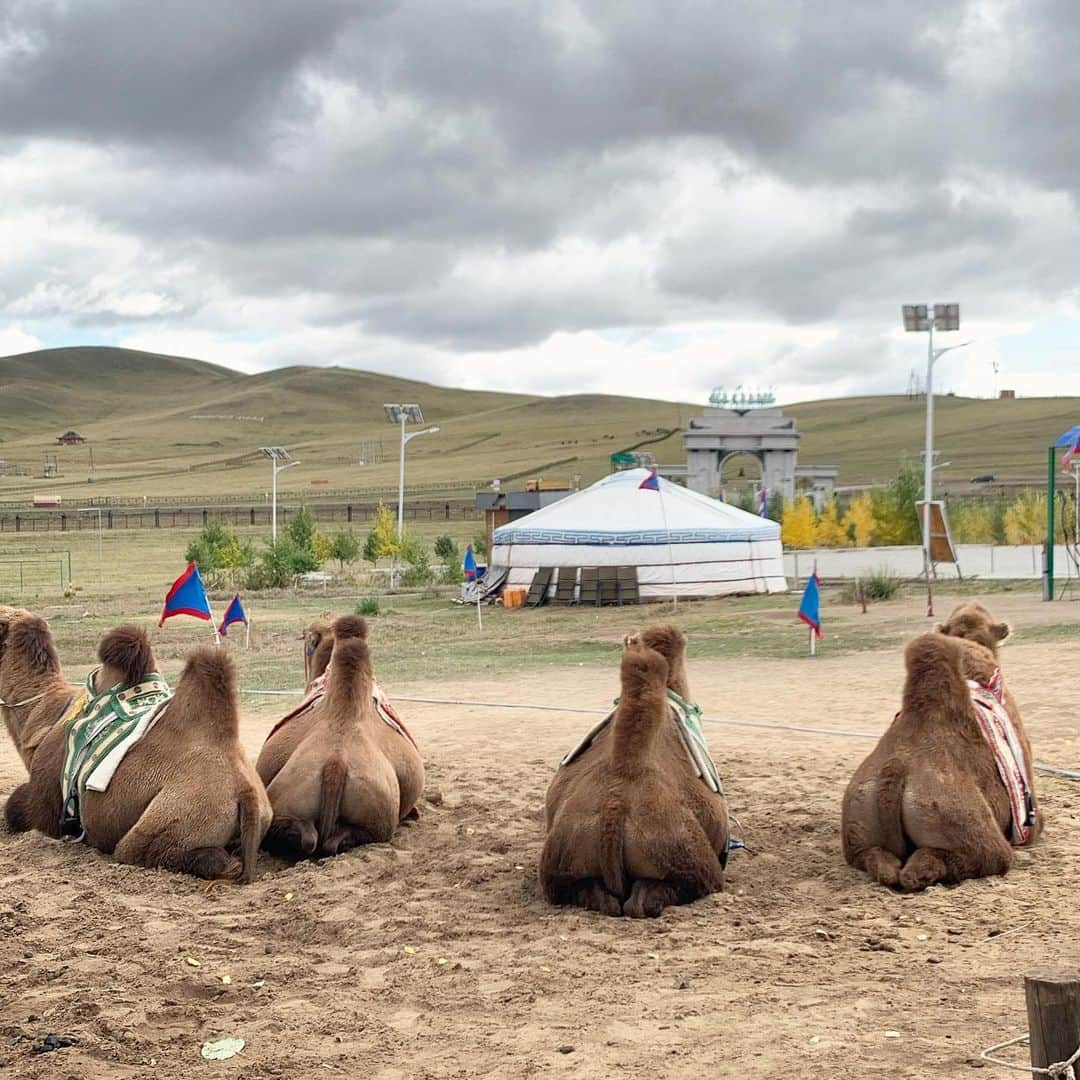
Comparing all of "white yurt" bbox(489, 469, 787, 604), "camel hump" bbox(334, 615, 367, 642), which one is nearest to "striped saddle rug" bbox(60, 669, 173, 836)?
"camel hump" bbox(334, 615, 367, 642)

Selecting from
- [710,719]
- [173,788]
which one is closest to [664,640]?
[173,788]

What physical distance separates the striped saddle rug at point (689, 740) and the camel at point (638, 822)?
26mm

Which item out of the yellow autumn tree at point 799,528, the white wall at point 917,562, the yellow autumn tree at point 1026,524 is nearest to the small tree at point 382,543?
the white wall at point 917,562

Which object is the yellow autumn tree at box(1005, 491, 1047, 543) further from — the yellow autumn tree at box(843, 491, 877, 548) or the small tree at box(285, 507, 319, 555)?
the small tree at box(285, 507, 319, 555)

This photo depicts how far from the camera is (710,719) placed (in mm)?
11969

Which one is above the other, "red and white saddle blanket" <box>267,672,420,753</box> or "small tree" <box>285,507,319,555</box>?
"small tree" <box>285,507,319,555</box>

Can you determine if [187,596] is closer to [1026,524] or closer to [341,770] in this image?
[341,770]

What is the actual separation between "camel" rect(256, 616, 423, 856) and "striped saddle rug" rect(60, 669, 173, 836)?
2.42 feet

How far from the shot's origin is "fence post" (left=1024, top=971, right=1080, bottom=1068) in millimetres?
3029

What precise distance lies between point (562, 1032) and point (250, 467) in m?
135

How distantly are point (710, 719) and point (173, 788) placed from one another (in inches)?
240

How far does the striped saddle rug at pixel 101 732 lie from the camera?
276 inches

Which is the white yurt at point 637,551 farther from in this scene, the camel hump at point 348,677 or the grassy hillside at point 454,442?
the grassy hillside at point 454,442

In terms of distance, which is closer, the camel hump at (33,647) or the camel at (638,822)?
the camel at (638,822)
